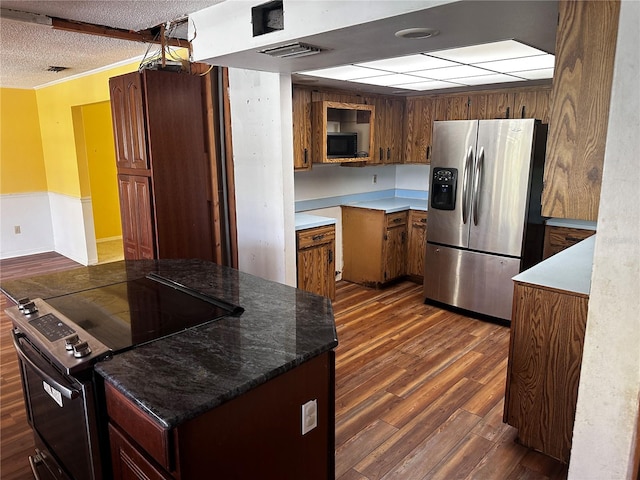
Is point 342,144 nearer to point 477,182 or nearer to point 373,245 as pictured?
point 373,245

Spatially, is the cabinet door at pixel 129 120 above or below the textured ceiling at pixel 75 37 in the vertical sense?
below

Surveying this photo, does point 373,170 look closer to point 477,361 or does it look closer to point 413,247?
point 413,247

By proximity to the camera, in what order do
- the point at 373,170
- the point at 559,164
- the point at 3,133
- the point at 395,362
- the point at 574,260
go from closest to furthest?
the point at 559,164 → the point at 574,260 → the point at 395,362 → the point at 373,170 → the point at 3,133

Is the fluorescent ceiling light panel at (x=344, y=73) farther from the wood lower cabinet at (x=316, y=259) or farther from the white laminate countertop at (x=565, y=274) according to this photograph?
the white laminate countertop at (x=565, y=274)

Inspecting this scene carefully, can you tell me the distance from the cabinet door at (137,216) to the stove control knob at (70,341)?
180 centimetres

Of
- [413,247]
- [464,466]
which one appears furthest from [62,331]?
[413,247]

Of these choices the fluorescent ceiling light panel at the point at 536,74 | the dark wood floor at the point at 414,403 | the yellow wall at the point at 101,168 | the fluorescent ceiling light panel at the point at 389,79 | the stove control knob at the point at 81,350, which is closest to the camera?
the stove control knob at the point at 81,350

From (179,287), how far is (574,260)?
2.17 metres

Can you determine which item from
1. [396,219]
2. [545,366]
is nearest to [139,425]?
[545,366]

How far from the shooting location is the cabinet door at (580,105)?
4.09 feet

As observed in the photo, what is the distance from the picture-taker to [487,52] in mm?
2715

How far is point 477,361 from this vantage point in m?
3.30

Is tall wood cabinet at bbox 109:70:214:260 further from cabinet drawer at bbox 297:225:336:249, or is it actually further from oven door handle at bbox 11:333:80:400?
oven door handle at bbox 11:333:80:400

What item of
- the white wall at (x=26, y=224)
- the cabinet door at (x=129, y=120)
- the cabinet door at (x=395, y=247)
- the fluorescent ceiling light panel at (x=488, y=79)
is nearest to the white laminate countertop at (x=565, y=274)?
the fluorescent ceiling light panel at (x=488, y=79)
